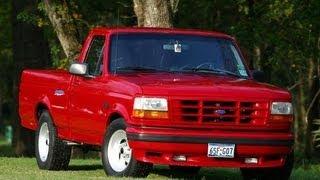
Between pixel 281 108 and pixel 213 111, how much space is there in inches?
34.9

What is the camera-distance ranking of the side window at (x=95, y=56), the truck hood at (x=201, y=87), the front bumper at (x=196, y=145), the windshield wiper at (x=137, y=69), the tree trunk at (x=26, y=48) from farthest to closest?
1. the tree trunk at (x=26, y=48)
2. the side window at (x=95, y=56)
3. the windshield wiper at (x=137, y=69)
4. the truck hood at (x=201, y=87)
5. the front bumper at (x=196, y=145)

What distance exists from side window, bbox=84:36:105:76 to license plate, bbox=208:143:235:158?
2134mm

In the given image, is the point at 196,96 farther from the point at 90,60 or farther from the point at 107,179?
the point at 90,60

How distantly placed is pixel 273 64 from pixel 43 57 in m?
6.67

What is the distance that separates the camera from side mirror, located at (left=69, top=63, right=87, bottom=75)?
12.4 m

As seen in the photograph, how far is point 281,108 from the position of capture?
11.5m

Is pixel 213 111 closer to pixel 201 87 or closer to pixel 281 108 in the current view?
pixel 201 87

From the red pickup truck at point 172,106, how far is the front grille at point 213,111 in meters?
0.01

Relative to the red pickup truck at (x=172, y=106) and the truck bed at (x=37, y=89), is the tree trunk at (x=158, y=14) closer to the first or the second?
the truck bed at (x=37, y=89)

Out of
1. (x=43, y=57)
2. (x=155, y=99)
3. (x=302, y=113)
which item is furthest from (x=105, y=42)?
(x=302, y=113)

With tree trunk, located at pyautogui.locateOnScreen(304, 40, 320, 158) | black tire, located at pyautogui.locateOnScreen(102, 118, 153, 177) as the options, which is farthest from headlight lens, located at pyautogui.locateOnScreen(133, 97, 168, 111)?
tree trunk, located at pyautogui.locateOnScreen(304, 40, 320, 158)

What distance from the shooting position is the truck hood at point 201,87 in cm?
1106

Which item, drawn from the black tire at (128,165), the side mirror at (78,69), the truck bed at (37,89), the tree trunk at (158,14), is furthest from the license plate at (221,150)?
the tree trunk at (158,14)

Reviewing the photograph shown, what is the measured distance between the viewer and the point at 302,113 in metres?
39.3
